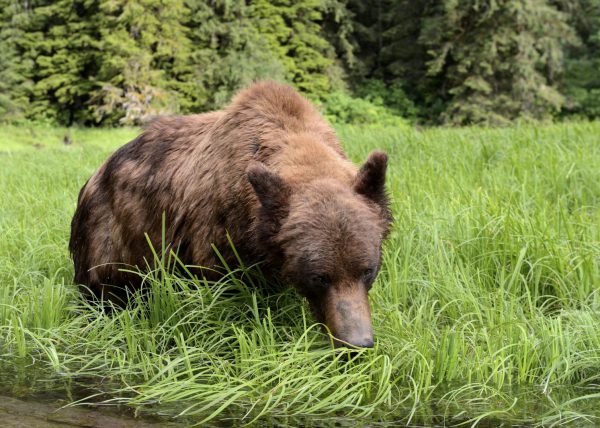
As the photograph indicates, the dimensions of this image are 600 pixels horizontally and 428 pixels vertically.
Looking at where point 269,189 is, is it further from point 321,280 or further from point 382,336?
point 382,336

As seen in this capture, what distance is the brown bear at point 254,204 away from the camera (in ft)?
11.1

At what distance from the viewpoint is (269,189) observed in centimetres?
353

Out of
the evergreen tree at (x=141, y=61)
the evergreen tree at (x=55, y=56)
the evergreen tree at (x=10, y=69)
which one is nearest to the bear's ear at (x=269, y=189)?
the evergreen tree at (x=141, y=61)

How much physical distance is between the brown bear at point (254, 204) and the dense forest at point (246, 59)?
1881 centimetres

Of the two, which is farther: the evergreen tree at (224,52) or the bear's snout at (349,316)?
the evergreen tree at (224,52)

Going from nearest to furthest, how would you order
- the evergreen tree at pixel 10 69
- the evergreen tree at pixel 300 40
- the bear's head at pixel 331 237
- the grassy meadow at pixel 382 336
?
1. the grassy meadow at pixel 382 336
2. the bear's head at pixel 331 237
3. the evergreen tree at pixel 10 69
4. the evergreen tree at pixel 300 40

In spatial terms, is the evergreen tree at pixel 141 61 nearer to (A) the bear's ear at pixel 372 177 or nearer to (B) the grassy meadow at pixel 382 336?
(B) the grassy meadow at pixel 382 336

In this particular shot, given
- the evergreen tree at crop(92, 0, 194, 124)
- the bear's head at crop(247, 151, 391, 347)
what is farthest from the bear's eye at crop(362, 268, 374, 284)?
the evergreen tree at crop(92, 0, 194, 124)

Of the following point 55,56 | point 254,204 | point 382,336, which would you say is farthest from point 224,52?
point 382,336

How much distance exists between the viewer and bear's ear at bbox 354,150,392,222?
3.58 m

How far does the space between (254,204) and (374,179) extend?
0.64 m

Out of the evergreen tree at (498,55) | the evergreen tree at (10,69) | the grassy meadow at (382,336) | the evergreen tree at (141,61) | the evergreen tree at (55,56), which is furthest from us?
the evergreen tree at (55,56)

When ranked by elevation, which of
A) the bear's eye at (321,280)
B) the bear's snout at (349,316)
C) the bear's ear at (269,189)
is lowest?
the bear's snout at (349,316)

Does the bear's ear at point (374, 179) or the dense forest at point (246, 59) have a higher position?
the bear's ear at point (374, 179)
